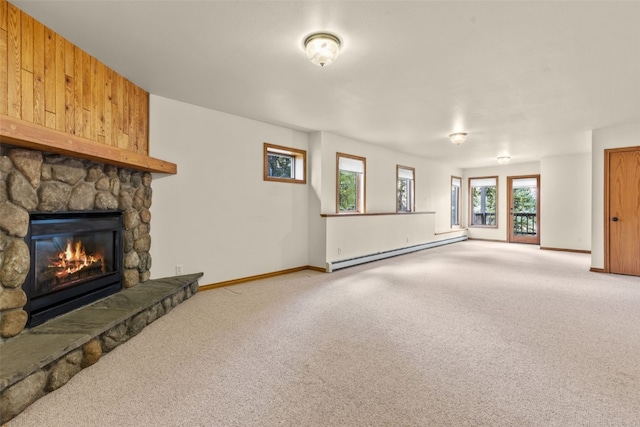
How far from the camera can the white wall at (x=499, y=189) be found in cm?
912

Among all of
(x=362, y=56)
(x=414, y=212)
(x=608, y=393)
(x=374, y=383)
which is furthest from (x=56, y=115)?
(x=414, y=212)

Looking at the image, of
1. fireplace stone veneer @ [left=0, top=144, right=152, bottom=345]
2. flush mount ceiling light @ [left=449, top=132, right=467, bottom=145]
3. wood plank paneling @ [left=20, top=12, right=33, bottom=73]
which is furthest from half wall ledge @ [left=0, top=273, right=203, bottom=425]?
flush mount ceiling light @ [left=449, top=132, right=467, bottom=145]

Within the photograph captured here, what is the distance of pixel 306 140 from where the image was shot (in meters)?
5.52

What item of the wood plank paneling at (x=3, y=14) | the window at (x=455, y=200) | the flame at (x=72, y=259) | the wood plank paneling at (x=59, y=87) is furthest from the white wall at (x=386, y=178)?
the wood plank paneling at (x=3, y=14)

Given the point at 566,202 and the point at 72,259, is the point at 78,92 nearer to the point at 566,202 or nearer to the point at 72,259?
the point at 72,259

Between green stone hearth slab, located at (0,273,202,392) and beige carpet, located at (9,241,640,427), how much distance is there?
0.76 ft

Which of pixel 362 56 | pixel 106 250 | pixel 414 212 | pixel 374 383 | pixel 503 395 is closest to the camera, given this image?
pixel 503 395

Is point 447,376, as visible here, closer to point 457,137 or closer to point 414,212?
point 457,137

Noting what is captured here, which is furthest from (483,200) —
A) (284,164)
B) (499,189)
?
(284,164)

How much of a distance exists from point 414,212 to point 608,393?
6.09 meters

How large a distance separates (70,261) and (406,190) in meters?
7.03

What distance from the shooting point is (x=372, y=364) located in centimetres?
218

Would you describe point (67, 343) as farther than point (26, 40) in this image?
Result: No

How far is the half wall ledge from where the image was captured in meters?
1.65
